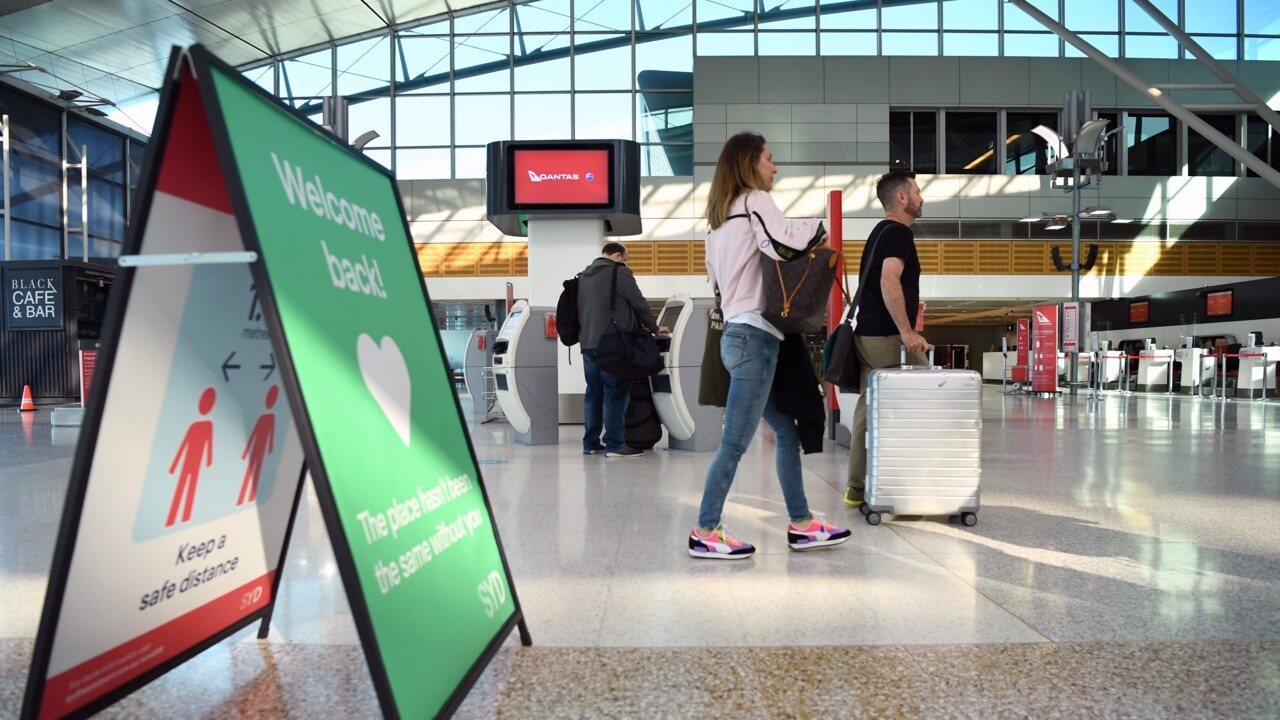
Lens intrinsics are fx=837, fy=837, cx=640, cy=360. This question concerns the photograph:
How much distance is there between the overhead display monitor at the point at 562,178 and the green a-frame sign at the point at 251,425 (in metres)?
6.93

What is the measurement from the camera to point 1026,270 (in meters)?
21.2

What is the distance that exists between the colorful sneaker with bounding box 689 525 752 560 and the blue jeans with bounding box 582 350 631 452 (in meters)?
3.23

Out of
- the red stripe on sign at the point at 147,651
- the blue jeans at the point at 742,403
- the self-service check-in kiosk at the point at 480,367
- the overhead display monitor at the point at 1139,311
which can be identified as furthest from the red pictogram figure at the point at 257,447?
the overhead display monitor at the point at 1139,311

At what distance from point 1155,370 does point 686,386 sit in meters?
15.9

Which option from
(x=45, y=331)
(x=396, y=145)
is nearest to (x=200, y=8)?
(x=396, y=145)

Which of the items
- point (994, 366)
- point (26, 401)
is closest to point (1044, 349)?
point (994, 366)

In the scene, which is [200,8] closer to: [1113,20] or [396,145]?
[396,145]

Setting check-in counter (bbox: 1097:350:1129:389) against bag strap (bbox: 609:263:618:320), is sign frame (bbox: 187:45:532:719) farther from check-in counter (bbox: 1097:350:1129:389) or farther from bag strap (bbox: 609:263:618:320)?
check-in counter (bbox: 1097:350:1129:389)

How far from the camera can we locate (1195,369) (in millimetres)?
16703

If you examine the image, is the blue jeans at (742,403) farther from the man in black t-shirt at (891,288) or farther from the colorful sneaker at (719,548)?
the man in black t-shirt at (891,288)

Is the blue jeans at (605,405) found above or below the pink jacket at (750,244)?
below

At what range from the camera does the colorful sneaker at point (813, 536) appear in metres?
3.11

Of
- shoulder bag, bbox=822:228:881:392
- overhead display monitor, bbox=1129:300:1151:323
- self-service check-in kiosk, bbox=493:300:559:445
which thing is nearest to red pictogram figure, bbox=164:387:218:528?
shoulder bag, bbox=822:228:881:392

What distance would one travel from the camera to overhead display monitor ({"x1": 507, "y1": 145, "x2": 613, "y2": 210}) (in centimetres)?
863
